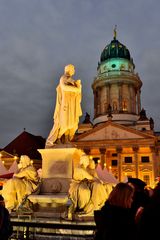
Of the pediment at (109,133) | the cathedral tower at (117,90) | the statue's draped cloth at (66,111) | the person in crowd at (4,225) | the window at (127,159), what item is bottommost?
the person in crowd at (4,225)

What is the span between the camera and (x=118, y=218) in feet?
10.1

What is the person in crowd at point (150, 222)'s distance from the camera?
2641 mm

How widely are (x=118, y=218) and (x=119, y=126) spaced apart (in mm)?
46124

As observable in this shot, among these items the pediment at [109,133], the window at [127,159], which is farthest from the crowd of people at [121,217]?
the window at [127,159]

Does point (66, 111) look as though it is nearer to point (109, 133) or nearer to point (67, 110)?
point (67, 110)

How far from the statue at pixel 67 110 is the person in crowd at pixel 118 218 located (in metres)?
5.01

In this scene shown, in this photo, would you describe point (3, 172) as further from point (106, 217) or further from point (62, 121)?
point (106, 217)

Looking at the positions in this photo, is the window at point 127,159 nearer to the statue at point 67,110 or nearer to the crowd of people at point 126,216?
the statue at point 67,110

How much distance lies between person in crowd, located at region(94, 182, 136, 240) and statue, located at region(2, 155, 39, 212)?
4328 millimetres

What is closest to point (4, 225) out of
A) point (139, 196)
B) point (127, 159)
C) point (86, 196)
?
point (139, 196)

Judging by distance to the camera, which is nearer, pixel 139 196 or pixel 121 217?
pixel 121 217

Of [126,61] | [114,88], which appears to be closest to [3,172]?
[114,88]

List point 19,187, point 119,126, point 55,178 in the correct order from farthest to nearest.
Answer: point 119,126
point 55,178
point 19,187

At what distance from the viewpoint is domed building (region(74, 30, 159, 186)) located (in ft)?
156
